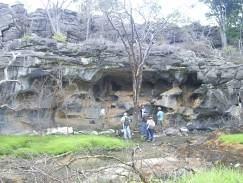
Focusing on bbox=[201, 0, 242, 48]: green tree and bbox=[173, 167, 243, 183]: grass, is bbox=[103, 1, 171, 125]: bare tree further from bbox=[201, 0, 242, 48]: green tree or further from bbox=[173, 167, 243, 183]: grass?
bbox=[173, 167, 243, 183]: grass

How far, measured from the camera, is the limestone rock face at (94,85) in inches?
1099

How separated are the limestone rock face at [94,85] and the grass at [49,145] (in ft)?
19.9

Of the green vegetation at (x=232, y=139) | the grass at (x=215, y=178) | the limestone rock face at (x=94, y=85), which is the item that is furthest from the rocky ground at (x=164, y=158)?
the limestone rock face at (x=94, y=85)

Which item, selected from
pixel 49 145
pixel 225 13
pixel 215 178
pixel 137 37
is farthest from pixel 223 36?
pixel 215 178

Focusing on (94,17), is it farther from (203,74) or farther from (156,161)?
(156,161)

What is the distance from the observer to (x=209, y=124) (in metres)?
28.6

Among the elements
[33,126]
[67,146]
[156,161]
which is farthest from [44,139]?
[156,161]

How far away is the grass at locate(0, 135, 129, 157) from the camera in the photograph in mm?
18688

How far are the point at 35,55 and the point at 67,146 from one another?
9487 mm

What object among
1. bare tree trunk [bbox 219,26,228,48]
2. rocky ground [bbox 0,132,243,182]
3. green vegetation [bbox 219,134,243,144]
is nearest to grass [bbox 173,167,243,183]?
rocky ground [bbox 0,132,243,182]

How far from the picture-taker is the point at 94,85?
32250 mm

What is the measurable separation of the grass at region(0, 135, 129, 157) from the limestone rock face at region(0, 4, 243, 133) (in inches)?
239

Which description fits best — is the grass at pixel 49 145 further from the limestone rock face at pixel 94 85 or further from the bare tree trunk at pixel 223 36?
the bare tree trunk at pixel 223 36

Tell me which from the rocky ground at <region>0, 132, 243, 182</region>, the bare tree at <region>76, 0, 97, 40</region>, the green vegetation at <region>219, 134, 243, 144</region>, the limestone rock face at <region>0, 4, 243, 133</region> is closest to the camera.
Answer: the rocky ground at <region>0, 132, 243, 182</region>
